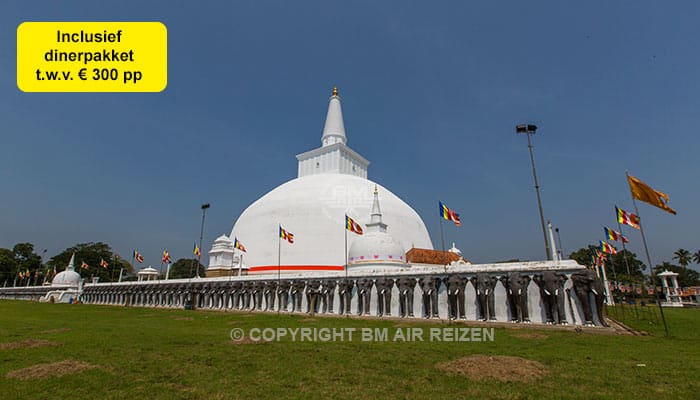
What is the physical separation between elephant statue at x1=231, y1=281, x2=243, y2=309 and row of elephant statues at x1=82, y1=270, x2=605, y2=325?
0.08 metres

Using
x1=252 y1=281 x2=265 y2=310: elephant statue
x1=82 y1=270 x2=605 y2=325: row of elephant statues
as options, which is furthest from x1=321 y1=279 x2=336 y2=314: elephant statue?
x1=252 y1=281 x2=265 y2=310: elephant statue

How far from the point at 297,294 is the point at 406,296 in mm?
8970

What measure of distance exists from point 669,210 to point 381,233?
1947cm

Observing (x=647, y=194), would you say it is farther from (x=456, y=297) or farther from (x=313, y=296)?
(x=313, y=296)

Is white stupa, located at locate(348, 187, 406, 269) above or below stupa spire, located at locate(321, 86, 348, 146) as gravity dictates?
below

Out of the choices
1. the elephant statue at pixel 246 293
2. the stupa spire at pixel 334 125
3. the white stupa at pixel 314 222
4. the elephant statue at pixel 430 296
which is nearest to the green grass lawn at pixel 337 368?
the elephant statue at pixel 430 296

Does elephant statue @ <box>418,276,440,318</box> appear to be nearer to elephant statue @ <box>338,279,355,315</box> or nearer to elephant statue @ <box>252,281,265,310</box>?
elephant statue @ <box>338,279,355,315</box>

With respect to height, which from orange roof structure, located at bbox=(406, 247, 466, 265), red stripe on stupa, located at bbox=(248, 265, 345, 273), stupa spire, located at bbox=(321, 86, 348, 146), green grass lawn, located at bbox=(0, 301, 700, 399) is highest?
stupa spire, located at bbox=(321, 86, 348, 146)

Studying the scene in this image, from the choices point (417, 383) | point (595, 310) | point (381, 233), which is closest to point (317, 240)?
point (381, 233)

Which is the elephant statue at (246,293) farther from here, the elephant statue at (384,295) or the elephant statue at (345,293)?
the elephant statue at (384,295)

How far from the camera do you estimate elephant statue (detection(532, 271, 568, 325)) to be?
16.4 meters

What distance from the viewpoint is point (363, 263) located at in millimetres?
28375

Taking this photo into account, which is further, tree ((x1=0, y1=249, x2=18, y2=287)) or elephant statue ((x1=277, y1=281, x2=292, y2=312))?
tree ((x1=0, y1=249, x2=18, y2=287))

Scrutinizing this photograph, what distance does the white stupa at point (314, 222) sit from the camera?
123 ft
